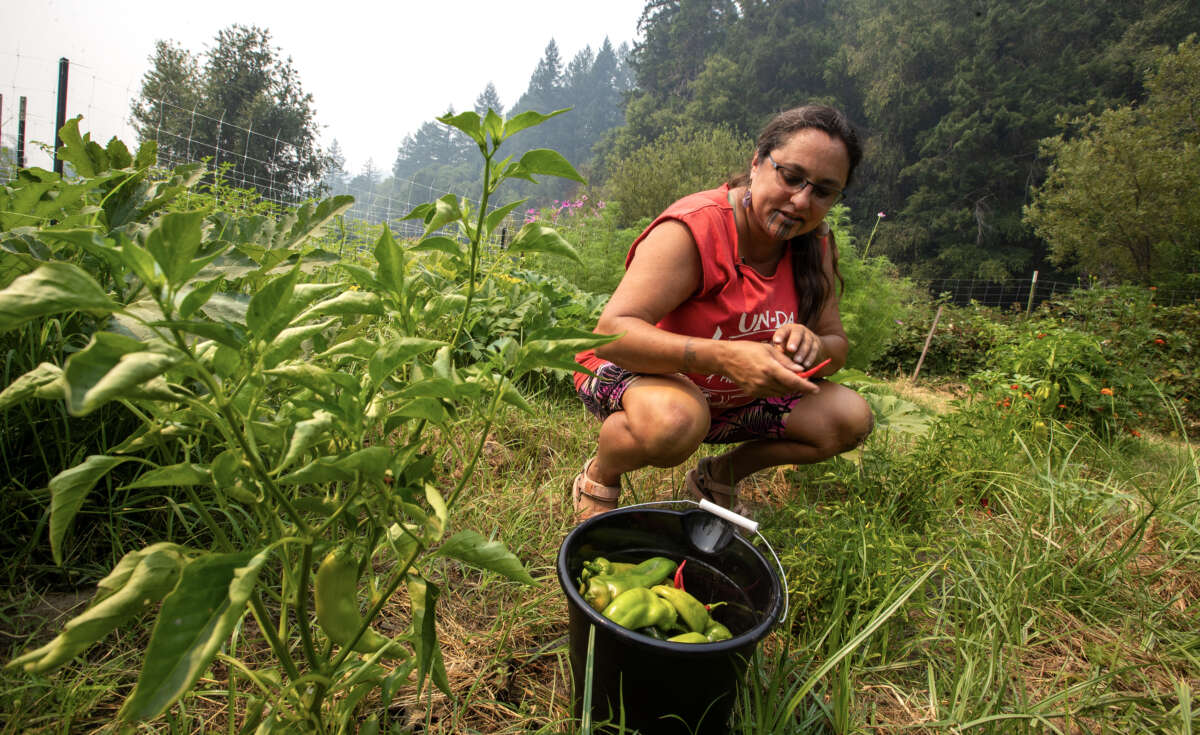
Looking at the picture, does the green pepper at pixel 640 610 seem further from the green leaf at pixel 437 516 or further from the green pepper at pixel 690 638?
the green leaf at pixel 437 516

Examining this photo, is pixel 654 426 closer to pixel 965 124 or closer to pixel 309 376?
pixel 309 376

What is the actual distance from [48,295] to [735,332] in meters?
1.53

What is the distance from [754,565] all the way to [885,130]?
108 feet

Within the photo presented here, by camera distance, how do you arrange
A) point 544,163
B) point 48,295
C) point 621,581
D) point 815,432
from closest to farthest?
point 48,295, point 544,163, point 621,581, point 815,432

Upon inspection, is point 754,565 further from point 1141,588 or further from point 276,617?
point 1141,588

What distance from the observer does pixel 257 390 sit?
57 cm

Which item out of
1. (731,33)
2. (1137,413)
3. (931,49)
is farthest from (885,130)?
(1137,413)

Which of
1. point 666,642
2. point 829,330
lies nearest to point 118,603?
point 666,642

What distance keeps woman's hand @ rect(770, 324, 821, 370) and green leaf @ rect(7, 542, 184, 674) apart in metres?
1.34

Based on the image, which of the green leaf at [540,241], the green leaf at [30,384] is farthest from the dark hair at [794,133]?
the green leaf at [30,384]

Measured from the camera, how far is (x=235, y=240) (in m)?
0.79

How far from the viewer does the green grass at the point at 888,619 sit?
1.02 m

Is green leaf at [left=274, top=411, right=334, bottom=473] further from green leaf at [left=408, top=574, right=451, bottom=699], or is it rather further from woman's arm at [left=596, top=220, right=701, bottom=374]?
woman's arm at [left=596, top=220, right=701, bottom=374]

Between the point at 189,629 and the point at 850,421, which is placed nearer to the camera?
the point at 189,629
